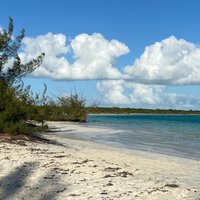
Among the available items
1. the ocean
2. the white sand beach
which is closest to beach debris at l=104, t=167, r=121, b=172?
the white sand beach

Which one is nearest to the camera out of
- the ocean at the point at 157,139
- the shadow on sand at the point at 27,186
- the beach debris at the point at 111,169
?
the shadow on sand at the point at 27,186

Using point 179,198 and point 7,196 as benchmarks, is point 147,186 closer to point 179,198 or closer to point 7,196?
point 179,198

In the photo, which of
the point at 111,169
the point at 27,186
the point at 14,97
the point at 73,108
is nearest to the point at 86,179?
the point at 27,186

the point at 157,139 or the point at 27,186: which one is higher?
the point at 157,139

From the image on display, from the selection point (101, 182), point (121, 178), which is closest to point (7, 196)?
point (101, 182)

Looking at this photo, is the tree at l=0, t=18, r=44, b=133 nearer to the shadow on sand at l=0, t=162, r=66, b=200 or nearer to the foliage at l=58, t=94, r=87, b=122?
the shadow on sand at l=0, t=162, r=66, b=200

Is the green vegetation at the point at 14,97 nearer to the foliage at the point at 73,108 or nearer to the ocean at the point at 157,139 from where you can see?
the ocean at the point at 157,139

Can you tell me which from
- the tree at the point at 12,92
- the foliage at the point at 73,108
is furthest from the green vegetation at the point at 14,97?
the foliage at the point at 73,108

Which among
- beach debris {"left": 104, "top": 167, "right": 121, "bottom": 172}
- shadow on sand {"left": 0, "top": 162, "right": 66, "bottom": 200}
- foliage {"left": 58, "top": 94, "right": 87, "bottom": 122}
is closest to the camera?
shadow on sand {"left": 0, "top": 162, "right": 66, "bottom": 200}

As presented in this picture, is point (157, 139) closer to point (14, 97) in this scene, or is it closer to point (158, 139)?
point (158, 139)

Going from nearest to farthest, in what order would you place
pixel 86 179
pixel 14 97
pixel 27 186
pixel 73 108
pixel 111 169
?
pixel 27 186, pixel 86 179, pixel 111 169, pixel 14 97, pixel 73 108

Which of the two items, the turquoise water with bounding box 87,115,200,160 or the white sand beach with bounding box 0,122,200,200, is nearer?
the white sand beach with bounding box 0,122,200,200

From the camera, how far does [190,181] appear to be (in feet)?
42.1

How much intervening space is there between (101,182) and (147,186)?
1.22 metres
